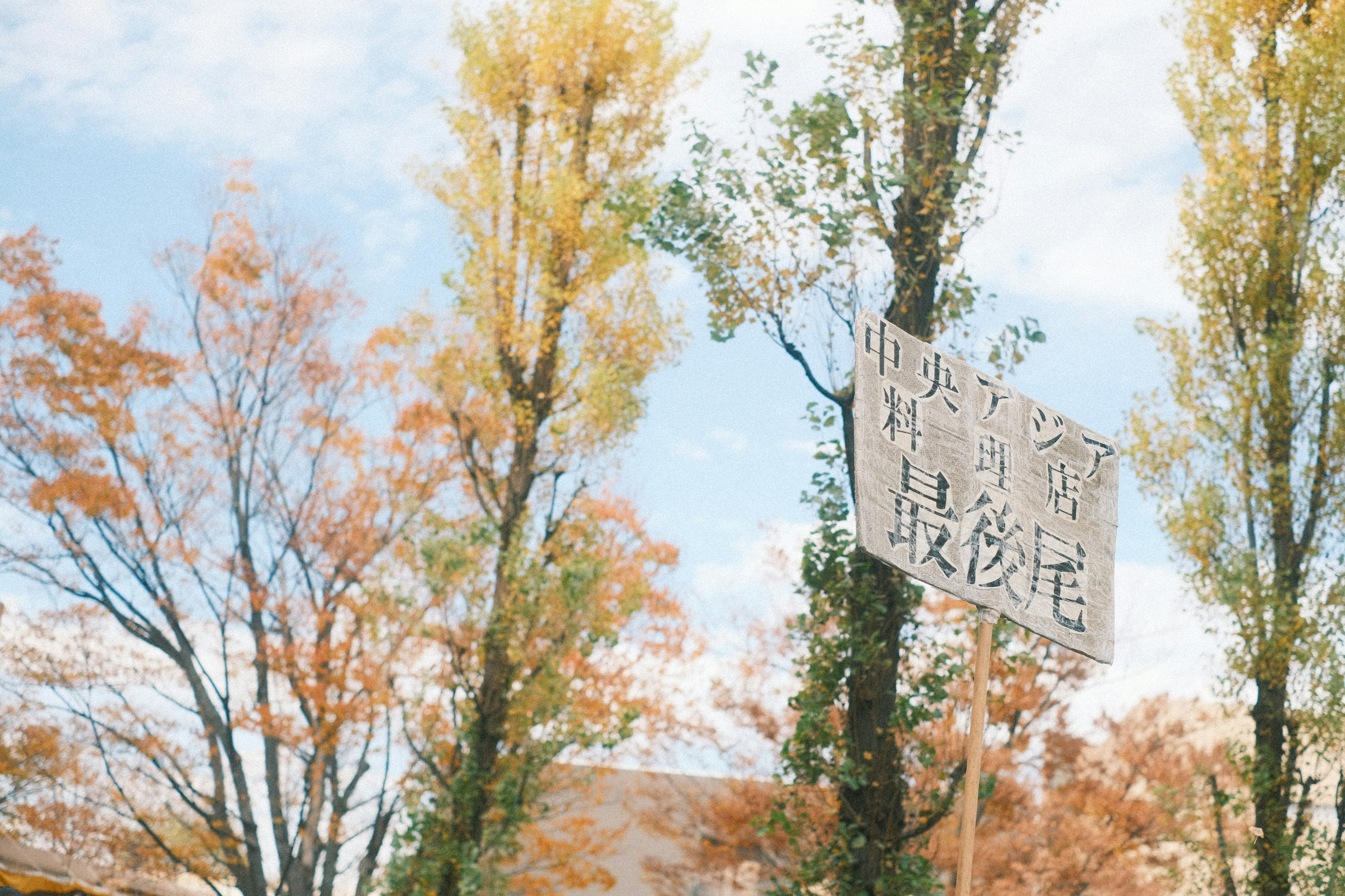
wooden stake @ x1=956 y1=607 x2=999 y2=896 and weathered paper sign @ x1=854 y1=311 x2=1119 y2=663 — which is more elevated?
weathered paper sign @ x1=854 y1=311 x2=1119 y2=663

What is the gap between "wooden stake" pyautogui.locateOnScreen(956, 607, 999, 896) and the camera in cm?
300

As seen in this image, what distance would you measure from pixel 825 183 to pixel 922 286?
27.4 inches

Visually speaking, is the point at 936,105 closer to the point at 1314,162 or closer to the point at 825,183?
the point at 825,183

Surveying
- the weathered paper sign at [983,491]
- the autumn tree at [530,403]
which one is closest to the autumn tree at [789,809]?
the autumn tree at [530,403]

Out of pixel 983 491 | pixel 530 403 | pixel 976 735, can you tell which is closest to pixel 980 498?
pixel 983 491

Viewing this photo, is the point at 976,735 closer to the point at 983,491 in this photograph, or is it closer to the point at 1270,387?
the point at 983,491

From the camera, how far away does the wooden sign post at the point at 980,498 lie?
309 cm

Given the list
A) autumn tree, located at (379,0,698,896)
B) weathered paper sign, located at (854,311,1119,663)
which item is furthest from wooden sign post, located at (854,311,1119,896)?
autumn tree, located at (379,0,698,896)

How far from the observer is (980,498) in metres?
3.30

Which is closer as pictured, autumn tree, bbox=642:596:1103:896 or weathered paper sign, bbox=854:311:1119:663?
weathered paper sign, bbox=854:311:1119:663

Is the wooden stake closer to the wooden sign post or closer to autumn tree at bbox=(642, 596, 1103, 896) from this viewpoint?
the wooden sign post

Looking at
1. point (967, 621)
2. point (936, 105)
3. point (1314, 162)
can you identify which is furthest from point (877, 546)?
point (1314, 162)

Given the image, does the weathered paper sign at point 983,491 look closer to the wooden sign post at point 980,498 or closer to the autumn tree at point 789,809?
the wooden sign post at point 980,498

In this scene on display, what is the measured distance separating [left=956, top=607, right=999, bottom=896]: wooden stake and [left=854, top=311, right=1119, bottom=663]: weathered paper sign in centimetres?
7
